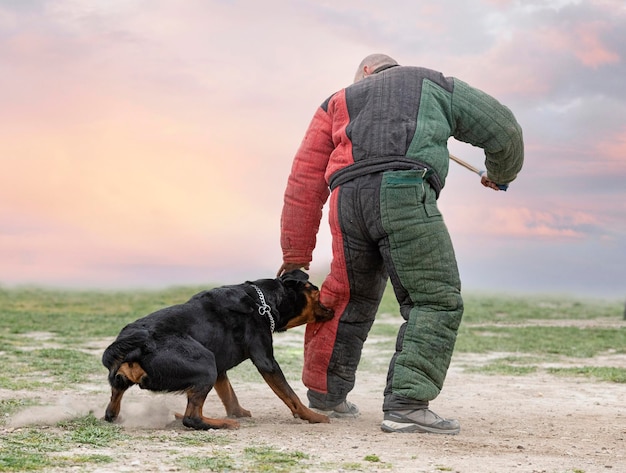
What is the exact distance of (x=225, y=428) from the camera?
525 cm

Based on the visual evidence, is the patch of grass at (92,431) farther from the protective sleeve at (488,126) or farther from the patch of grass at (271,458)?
the protective sleeve at (488,126)

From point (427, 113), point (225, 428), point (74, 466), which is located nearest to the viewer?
point (74, 466)

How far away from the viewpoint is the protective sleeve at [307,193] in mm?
6070

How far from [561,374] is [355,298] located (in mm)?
4712

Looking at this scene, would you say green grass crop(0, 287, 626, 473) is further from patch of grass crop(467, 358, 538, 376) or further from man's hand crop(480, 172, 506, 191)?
man's hand crop(480, 172, 506, 191)

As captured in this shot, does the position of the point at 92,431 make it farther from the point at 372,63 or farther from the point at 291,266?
the point at 372,63

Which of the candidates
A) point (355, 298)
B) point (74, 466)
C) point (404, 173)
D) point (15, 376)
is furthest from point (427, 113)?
point (15, 376)

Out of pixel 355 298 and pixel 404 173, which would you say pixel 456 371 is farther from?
pixel 404 173

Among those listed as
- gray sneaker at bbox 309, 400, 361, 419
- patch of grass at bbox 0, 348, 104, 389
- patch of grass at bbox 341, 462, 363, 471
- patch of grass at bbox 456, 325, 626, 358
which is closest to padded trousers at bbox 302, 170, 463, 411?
gray sneaker at bbox 309, 400, 361, 419

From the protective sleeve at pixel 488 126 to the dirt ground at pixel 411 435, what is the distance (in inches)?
73.8

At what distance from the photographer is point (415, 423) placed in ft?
17.9

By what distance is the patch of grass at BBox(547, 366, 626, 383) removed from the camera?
9142 mm

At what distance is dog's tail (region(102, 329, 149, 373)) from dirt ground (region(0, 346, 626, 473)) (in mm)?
412

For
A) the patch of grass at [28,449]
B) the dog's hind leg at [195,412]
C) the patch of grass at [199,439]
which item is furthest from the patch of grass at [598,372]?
the patch of grass at [28,449]
